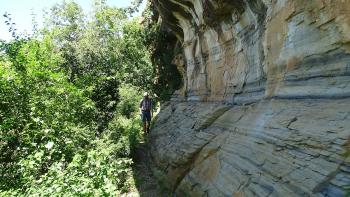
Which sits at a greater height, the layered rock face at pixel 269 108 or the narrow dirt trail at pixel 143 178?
the layered rock face at pixel 269 108

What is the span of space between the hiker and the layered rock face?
4.04 meters

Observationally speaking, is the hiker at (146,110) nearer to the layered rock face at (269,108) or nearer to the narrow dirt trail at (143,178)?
the narrow dirt trail at (143,178)

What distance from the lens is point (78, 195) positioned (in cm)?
521

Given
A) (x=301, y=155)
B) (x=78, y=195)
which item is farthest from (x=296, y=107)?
(x=78, y=195)

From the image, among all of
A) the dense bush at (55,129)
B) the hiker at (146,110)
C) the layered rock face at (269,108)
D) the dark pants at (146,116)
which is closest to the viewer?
the layered rock face at (269,108)

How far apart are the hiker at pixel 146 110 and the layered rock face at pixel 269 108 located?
404cm

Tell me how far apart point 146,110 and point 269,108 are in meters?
9.70

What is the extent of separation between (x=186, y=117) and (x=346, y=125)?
7934mm

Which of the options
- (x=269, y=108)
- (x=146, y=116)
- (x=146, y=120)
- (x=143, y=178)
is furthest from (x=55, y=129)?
(x=146, y=120)

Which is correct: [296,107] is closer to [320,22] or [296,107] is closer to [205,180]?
[320,22]

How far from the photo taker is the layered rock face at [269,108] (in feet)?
14.8

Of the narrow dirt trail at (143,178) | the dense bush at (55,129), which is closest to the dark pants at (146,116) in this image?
the dense bush at (55,129)

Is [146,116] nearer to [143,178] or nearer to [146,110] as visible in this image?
[146,110]

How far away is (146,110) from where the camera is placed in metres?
15.5
